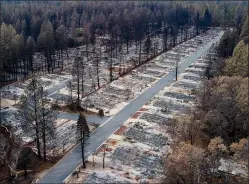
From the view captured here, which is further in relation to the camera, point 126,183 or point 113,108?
point 113,108

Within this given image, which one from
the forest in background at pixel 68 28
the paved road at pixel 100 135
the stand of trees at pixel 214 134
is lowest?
the paved road at pixel 100 135

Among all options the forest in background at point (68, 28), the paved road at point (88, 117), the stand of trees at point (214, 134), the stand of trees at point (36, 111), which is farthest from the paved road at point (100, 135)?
the forest in background at point (68, 28)

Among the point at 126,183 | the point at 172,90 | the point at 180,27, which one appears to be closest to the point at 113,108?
the point at 172,90

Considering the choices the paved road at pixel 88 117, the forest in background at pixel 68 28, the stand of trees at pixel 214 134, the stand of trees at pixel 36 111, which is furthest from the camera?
the forest in background at pixel 68 28

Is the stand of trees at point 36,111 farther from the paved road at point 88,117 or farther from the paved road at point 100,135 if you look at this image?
the paved road at point 88,117

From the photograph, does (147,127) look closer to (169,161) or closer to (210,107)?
(210,107)

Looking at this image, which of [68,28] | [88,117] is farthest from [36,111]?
[68,28]
